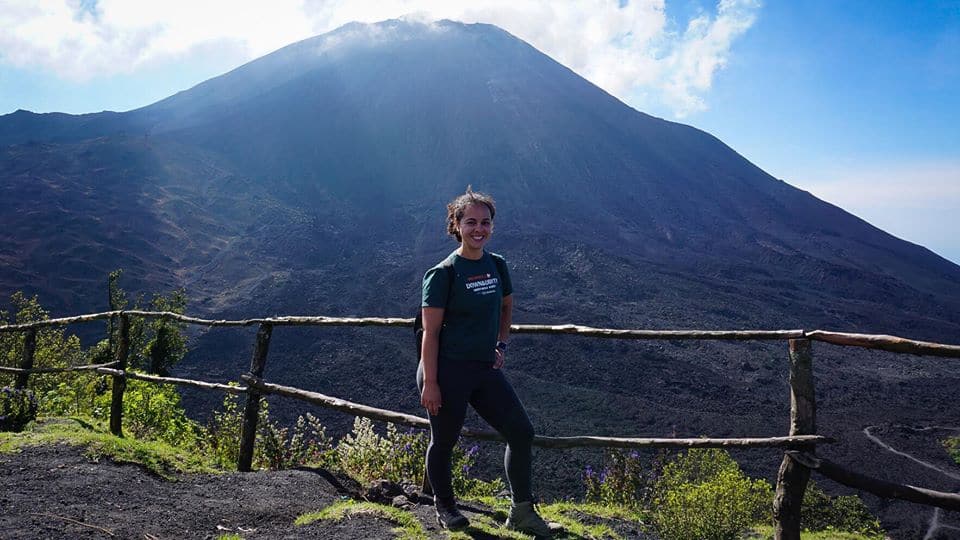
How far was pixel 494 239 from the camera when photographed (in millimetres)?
42656

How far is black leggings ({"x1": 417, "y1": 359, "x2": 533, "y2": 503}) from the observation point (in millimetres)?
3074

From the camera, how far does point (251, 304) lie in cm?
3164

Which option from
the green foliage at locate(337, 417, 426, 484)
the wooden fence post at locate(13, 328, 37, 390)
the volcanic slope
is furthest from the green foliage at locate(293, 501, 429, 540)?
the volcanic slope

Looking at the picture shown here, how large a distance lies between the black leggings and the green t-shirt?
71 mm

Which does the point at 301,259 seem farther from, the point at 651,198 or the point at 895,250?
the point at 895,250

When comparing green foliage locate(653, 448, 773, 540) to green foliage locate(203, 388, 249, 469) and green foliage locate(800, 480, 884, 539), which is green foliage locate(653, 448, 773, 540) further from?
green foliage locate(800, 480, 884, 539)

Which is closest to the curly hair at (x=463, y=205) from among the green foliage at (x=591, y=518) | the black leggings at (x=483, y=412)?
the black leggings at (x=483, y=412)

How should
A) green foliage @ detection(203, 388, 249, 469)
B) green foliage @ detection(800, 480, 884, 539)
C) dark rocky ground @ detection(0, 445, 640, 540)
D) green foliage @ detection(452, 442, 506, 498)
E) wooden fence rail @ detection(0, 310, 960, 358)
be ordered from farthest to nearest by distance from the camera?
green foliage @ detection(800, 480, 884, 539)
green foliage @ detection(203, 388, 249, 469)
green foliage @ detection(452, 442, 506, 498)
dark rocky ground @ detection(0, 445, 640, 540)
wooden fence rail @ detection(0, 310, 960, 358)

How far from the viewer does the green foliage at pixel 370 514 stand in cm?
326

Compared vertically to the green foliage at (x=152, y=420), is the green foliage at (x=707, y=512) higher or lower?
higher

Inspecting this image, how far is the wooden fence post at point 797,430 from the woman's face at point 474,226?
68.9 inches

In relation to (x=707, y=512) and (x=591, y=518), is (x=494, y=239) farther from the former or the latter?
(x=591, y=518)

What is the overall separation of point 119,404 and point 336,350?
1835 centimetres

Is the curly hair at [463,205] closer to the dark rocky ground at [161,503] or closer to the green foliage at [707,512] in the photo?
the dark rocky ground at [161,503]
